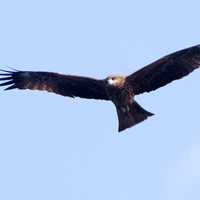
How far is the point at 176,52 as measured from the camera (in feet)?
58.2

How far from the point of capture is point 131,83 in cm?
1819

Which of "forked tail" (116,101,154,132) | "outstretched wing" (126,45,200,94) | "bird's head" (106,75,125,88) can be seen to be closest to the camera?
"outstretched wing" (126,45,200,94)

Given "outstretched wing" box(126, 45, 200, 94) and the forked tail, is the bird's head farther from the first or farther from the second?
the forked tail

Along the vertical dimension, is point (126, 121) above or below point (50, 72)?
below

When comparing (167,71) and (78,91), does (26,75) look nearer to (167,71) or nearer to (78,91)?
(78,91)

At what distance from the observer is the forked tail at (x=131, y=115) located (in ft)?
58.8

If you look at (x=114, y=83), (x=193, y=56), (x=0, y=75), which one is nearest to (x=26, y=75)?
(x=0, y=75)

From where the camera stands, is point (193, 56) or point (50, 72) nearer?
point (193, 56)

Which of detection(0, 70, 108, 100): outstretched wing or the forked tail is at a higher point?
detection(0, 70, 108, 100): outstretched wing

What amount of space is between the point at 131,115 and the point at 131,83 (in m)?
0.61

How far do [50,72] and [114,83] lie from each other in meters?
1.52

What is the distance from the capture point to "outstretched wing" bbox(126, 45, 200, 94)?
17703 mm

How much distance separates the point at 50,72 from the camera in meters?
19.0

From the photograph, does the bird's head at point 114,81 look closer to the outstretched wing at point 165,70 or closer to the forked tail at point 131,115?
the outstretched wing at point 165,70
